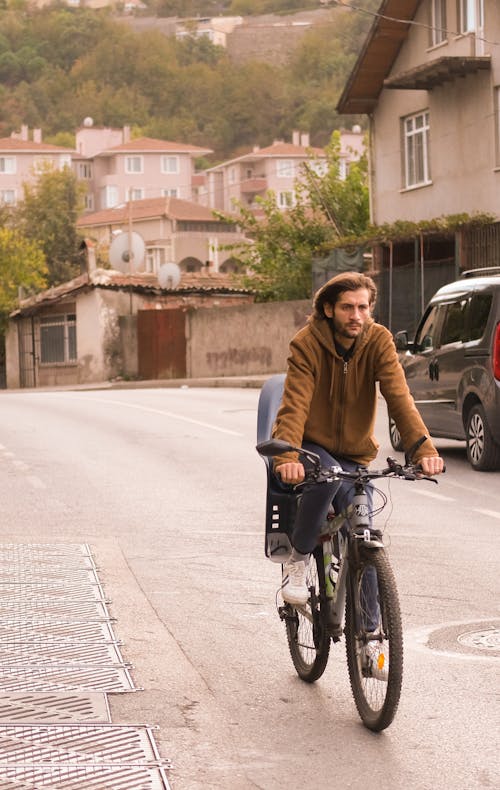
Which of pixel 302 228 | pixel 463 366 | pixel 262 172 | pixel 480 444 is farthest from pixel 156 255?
pixel 480 444

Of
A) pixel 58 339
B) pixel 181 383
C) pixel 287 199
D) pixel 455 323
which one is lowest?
pixel 181 383

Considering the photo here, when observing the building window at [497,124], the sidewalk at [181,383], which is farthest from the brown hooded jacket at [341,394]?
the sidewalk at [181,383]

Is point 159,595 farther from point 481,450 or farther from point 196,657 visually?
point 481,450

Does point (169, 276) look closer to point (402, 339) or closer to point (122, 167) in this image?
point (402, 339)

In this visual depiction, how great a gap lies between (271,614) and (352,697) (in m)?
1.80

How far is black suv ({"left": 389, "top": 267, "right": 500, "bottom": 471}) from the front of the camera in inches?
607

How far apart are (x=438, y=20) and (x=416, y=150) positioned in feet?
10.2

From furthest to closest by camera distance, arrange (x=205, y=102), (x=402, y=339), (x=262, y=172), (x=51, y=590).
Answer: (x=205, y=102) → (x=262, y=172) → (x=402, y=339) → (x=51, y=590)

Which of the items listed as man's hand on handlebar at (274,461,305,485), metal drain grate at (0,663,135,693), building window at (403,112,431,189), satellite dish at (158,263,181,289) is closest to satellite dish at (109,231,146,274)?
satellite dish at (158,263,181,289)

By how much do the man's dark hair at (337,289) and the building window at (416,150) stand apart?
30.3 meters

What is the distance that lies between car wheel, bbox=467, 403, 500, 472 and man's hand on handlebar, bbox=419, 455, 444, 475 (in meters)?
9.45

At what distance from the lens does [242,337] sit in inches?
1786

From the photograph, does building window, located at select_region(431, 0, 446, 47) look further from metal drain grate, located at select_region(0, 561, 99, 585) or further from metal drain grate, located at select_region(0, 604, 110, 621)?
metal drain grate, located at select_region(0, 604, 110, 621)

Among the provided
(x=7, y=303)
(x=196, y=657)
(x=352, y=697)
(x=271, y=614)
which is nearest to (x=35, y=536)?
(x=271, y=614)
